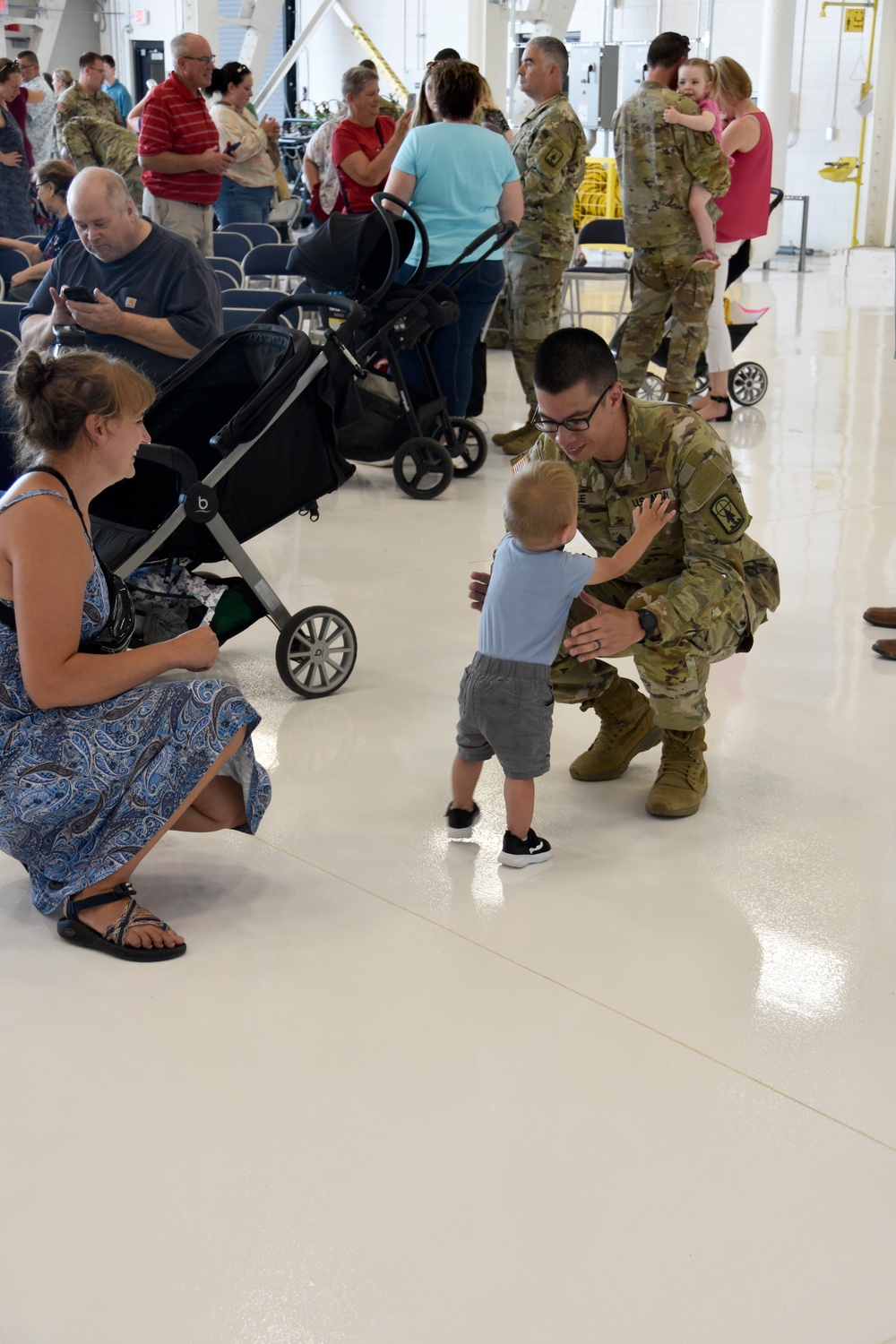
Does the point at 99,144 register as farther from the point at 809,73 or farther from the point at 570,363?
the point at 809,73

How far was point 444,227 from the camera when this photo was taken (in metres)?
5.50

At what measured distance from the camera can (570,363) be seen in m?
2.67

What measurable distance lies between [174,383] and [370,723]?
95 cm

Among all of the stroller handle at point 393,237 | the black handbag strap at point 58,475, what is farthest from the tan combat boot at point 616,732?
the stroller handle at point 393,237

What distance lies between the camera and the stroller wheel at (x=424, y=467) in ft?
17.9

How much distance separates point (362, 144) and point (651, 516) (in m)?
4.65

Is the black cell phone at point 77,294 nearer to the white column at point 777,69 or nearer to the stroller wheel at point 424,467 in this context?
the stroller wheel at point 424,467

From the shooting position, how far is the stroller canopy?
5129 mm

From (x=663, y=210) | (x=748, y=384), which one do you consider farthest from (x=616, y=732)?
(x=748, y=384)

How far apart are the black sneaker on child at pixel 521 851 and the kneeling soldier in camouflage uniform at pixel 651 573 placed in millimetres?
330

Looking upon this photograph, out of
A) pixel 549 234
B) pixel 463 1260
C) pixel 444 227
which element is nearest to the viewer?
pixel 463 1260

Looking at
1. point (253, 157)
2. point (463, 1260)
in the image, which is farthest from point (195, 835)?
point (253, 157)

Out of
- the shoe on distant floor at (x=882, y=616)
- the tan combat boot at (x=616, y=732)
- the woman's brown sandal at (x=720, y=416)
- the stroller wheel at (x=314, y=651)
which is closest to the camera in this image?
the tan combat boot at (x=616, y=732)

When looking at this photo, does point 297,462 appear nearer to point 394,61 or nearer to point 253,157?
point 253,157
